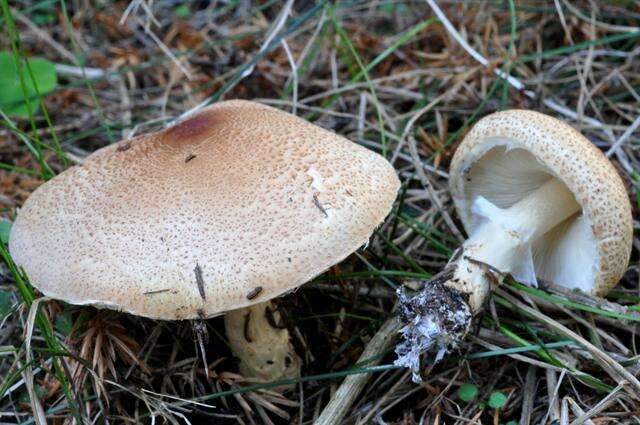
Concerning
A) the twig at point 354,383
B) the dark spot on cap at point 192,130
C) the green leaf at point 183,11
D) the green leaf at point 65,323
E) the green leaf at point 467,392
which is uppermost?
the green leaf at point 183,11

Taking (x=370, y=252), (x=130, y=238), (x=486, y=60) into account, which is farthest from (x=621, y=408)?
(x=486, y=60)

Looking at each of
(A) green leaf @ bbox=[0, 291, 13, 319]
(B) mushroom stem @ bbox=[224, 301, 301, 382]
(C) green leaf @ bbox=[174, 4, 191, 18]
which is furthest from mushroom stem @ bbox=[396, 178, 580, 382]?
(C) green leaf @ bbox=[174, 4, 191, 18]

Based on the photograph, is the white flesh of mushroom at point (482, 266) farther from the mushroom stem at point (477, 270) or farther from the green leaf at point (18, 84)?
the green leaf at point (18, 84)

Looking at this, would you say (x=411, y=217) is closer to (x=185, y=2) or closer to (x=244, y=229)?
(x=244, y=229)

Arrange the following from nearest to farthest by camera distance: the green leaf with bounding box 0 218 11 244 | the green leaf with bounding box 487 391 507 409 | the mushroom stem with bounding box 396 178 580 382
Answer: the mushroom stem with bounding box 396 178 580 382 → the green leaf with bounding box 487 391 507 409 → the green leaf with bounding box 0 218 11 244

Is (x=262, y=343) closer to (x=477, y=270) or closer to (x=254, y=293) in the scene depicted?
(x=254, y=293)

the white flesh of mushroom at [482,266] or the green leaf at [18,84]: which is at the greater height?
the green leaf at [18,84]

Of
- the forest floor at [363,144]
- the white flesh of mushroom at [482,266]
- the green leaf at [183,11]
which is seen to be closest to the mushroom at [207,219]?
the forest floor at [363,144]

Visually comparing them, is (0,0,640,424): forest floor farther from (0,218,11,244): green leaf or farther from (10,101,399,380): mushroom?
(10,101,399,380): mushroom
